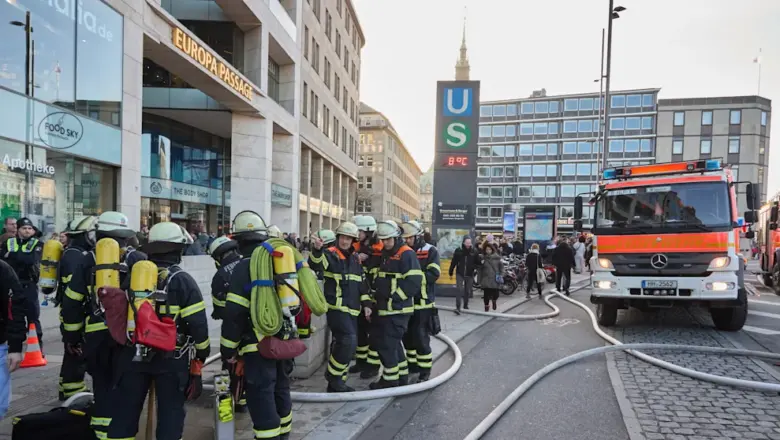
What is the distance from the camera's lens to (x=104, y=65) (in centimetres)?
1177

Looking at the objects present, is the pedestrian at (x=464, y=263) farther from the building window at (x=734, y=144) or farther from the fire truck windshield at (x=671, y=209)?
the building window at (x=734, y=144)

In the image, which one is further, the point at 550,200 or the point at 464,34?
the point at 464,34

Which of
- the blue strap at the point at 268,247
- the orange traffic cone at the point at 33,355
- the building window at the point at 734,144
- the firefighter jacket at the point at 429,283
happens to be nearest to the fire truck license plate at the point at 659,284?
the firefighter jacket at the point at 429,283

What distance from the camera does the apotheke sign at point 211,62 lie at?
A: 15016 mm

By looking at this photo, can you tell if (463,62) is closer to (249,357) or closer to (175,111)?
(175,111)

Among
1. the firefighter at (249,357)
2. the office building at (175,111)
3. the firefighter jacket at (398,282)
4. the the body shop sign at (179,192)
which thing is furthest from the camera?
the the body shop sign at (179,192)

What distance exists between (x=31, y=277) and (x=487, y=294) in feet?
29.2

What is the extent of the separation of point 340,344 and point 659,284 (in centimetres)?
A: 602

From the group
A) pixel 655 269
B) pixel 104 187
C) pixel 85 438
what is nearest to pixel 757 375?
pixel 655 269

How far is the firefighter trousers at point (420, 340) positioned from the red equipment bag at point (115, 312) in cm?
352

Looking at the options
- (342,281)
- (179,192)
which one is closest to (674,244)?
(342,281)

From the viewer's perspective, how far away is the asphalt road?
454cm

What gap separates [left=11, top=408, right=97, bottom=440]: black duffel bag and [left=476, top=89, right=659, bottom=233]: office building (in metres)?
67.1

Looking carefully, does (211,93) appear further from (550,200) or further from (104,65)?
(550,200)
